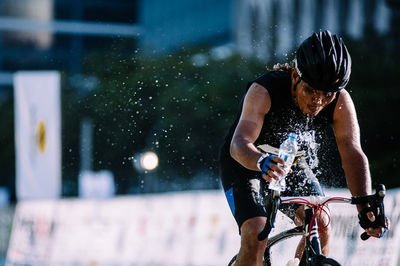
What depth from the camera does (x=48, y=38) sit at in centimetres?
4334

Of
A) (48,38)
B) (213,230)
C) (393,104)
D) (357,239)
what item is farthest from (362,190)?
(48,38)

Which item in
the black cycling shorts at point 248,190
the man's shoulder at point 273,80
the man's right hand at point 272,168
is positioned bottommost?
the black cycling shorts at point 248,190

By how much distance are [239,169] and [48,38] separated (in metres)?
40.1

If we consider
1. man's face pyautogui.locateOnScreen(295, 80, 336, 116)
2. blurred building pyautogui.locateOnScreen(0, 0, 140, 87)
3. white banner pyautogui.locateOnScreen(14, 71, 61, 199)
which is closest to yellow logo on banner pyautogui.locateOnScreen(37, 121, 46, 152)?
white banner pyautogui.locateOnScreen(14, 71, 61, 199)

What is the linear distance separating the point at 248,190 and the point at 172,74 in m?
22.0

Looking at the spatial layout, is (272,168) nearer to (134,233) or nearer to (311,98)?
(311,98)

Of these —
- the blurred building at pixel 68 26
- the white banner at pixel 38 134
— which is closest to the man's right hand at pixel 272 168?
the white banner at pixel 38 134

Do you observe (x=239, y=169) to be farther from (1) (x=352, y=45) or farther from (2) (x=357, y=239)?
(1) (x=352, y=45)

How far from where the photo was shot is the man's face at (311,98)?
4348 mm

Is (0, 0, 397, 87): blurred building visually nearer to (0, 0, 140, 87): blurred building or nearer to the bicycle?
(0, 0, 140, 87): blurred building

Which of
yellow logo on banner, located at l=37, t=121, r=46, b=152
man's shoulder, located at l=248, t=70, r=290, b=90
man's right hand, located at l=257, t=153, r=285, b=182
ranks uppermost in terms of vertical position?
man's shoulder, located at l=248, t=70, r=290, b=90

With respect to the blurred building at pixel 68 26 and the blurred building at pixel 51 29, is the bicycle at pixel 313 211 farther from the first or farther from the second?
the blurred building at pixel 51 29

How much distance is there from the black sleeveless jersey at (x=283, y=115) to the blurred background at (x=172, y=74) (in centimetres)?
210

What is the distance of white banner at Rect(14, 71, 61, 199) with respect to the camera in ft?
43.7
